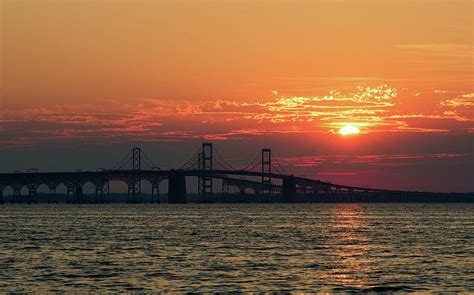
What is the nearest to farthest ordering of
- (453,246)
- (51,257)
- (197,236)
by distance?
1. (51,257)
2. (453,246)
3. (197,236)

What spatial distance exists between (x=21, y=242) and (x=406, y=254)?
83.3 ft

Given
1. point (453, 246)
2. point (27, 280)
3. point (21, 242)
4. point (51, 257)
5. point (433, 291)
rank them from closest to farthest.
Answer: point (433, 291) → point (27, 280) → point (51, 257) → point (453, 246) → point (21, 242)

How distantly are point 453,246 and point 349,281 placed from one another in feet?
71.9

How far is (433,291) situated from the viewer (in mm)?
33000

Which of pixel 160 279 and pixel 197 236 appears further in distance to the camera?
pixel 197 236

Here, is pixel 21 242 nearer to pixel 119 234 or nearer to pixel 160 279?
pixel 119 234

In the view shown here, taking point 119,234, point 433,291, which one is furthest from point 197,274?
point 119,234

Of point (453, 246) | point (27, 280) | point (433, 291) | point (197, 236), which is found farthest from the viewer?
point (197, 236)

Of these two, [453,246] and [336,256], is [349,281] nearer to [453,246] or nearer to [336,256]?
[336,256]

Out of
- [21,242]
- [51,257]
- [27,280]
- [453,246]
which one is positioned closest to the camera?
[27,280]

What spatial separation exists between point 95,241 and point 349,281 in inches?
1137

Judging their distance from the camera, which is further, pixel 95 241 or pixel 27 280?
pixel 95 241

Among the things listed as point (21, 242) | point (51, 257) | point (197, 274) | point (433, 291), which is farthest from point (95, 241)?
point (433, 291)

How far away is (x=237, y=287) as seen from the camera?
111ft
